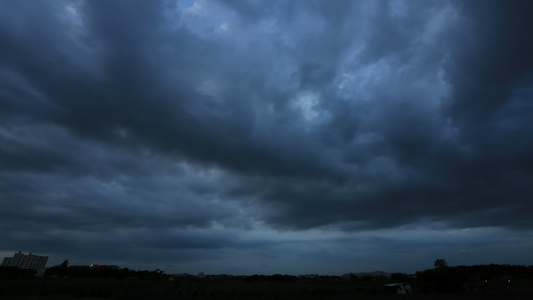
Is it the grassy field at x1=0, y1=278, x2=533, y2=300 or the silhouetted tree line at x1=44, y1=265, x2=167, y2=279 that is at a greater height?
the silhouetted tree line at x1=44, y1=265, x2=167, y2=279

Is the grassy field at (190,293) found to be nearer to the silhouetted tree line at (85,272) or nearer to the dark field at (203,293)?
the dark field at (203,293)

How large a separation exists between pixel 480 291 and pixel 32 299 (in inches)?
3292

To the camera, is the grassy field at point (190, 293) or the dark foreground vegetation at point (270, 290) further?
the dark foreground vegetation at point (270, 290)

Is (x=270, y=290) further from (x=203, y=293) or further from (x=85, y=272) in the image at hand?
(x=85, y=272)

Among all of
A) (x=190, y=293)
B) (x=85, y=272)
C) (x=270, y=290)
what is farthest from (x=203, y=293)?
(x=85, y=272)

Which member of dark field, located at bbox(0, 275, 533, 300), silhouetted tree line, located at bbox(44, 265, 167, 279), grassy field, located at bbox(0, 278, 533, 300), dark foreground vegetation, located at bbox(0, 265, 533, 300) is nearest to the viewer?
grassy field, located at bbox(0, 278, 533, 300)

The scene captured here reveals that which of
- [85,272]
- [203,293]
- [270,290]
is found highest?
[85,272]

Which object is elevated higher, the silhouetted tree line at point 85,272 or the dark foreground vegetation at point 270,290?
the silhouetted tree line at point 85,272

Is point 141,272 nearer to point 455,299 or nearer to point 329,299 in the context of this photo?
point 329,299

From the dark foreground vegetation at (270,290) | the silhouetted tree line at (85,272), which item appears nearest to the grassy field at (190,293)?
the dark foreground vegetation at (270,290)

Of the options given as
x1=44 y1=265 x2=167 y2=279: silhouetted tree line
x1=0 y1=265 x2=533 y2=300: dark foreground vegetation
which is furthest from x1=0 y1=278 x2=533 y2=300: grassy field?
x1=44 y1=265 x2=167 y2=279: silhouetted tree line

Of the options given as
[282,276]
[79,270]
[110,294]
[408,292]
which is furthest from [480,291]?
[79,270]

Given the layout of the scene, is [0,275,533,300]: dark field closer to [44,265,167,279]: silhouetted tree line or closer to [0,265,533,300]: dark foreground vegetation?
[0,265,533,300]: dark foreground vegetation

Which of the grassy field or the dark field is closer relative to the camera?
the grassy field
